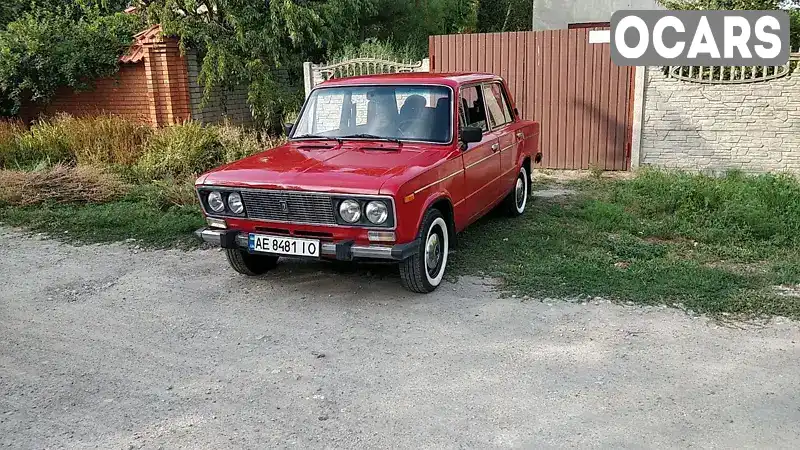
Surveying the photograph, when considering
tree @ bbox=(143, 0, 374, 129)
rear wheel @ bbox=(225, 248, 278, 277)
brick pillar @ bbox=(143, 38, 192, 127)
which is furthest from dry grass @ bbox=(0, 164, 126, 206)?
rear wheel @ bbox=(225, 248, 278, 277)

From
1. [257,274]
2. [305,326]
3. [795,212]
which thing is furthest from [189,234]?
[795,212]

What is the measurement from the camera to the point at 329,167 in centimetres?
542

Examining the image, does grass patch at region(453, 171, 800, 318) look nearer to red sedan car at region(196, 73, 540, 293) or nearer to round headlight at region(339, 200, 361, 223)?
red sedan car at region(196, 73, 540, 293)

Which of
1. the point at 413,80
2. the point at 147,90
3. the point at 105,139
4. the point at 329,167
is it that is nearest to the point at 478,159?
the point at 413,80

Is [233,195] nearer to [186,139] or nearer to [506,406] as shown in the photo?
[506,406]

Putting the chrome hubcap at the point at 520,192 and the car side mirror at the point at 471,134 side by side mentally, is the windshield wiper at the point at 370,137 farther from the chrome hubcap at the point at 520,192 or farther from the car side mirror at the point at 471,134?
the chrome hubcap at the point at 520,192

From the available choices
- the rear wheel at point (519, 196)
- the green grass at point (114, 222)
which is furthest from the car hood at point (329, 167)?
the rear wheel at point (519, 196)

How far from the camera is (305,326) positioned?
16.7ft

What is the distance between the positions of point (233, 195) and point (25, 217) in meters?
4.56

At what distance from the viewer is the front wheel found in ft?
17.8

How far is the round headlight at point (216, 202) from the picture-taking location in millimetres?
5586

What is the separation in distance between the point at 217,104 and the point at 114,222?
634 cm

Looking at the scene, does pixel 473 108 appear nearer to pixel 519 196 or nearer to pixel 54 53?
pixel 519 196

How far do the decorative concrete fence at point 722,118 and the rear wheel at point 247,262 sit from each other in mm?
7052
